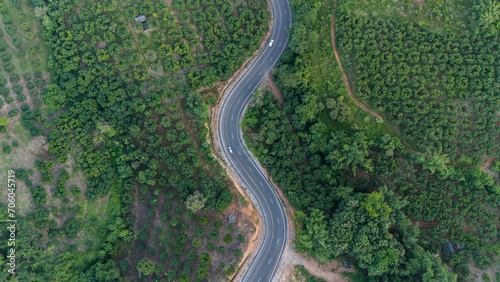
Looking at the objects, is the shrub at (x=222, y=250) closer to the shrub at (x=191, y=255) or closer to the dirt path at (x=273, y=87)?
the shrub at (x=191, y=255)

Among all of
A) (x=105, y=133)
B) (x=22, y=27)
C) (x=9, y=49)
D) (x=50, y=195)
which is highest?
(x=22, y=27)

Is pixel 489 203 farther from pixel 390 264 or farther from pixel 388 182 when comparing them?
pixel 390 264

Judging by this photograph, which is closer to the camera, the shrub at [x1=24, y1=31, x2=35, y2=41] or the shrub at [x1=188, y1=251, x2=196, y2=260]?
the shrub at [x1=188, y1=251, x2=196, y2=260]

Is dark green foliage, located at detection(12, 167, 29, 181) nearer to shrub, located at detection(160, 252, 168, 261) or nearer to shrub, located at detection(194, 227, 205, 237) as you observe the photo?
shrub, located at detection(160, 252, 168, 261)

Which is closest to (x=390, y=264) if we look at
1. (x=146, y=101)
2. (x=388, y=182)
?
(x=388, y=182)

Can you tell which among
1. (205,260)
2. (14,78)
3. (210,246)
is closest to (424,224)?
(210,246)

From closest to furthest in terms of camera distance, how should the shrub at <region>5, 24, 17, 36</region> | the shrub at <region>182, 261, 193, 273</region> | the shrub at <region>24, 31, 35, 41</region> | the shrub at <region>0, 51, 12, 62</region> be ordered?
the shrub at <region>182, 261, 193, 273</region> < the shrub at <region>0, 51, 12, 62</region> < the shrub at <region>5, 24, 17, 36</region> < the shrub at <region>24, 31, 35, 41</region>

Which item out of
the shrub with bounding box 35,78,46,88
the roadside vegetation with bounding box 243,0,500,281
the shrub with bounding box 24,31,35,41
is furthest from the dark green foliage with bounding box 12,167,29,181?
the roadside vegetation with bounding box 243,0,500,281

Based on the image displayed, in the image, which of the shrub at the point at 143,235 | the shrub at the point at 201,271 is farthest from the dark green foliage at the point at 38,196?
the shrub at the point at 201,271

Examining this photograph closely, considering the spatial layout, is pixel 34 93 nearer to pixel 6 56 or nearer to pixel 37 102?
pixel 37 102
